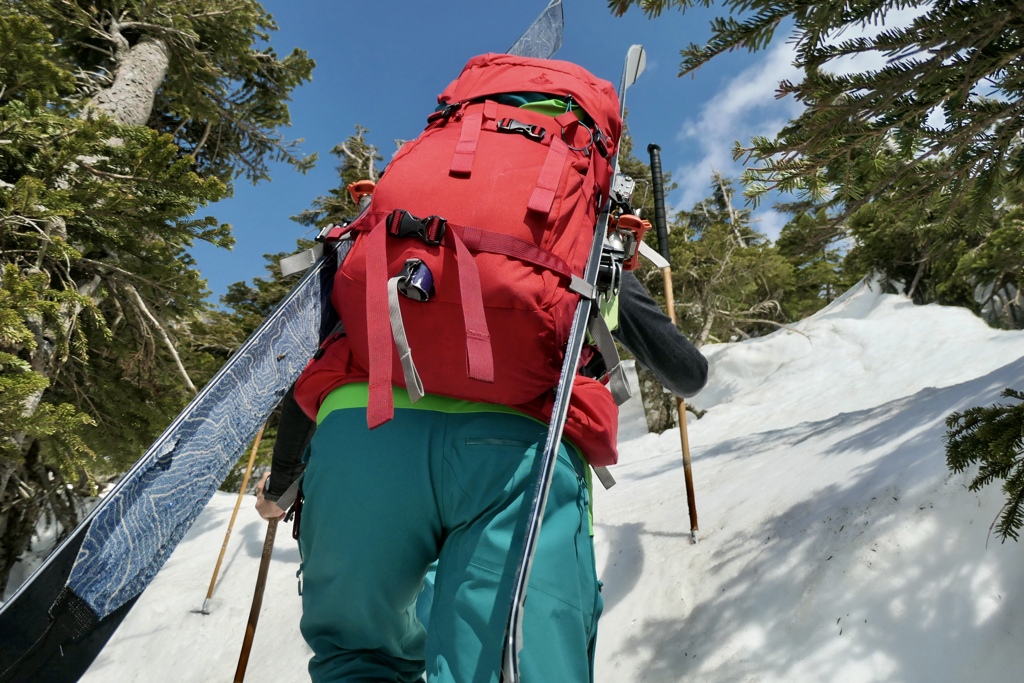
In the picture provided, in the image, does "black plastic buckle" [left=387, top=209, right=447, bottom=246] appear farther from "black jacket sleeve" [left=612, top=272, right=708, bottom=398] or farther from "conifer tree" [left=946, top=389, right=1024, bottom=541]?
"conifer tree" [left=946, top=389, right=1024, bottom=541]

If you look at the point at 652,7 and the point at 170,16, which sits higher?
the point at 170,16

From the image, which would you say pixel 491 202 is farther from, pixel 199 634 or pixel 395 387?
pixel 199 634

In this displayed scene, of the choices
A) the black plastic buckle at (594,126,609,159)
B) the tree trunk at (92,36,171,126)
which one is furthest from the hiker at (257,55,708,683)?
the tree trunk at (92,36,171,126)

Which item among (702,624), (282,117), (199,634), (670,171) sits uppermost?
(670,171)

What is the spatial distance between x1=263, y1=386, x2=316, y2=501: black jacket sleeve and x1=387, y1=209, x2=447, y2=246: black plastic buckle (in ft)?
2.03

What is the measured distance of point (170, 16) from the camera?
251 inches

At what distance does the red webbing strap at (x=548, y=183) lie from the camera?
1.30 m

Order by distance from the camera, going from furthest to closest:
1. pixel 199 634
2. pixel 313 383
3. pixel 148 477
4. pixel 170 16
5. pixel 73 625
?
pixel 170 16, pixel 199 634, pixel 313 383, pixel 148 477, pixel 73 625

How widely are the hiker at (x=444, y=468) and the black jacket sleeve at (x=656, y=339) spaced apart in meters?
0.23

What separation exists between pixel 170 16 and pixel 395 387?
6944 mm

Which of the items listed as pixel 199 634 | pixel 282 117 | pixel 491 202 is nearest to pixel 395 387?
pixel 491 202

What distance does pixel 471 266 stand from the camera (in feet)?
3.96

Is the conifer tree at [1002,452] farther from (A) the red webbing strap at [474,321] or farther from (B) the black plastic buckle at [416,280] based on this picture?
(B) the black plastic buckle at [416,280]

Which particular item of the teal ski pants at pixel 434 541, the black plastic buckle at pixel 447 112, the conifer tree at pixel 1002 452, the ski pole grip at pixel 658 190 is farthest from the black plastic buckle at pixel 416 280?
the ski pole grip at pixel 658 190
